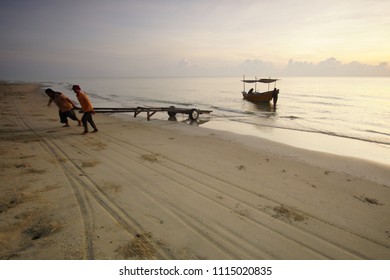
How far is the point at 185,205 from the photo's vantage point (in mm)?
4152

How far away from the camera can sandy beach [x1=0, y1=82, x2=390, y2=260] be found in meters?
3.08

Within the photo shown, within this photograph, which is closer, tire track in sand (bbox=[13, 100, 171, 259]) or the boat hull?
tire track in sand (bbox=[13, 100, 171, 259])

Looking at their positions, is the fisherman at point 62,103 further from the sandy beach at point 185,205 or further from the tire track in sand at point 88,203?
the tire track in sand at point 88,203

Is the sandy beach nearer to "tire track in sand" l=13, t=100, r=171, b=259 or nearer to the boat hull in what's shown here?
"tire track in sand" l=13, t=100, r=171, b=259

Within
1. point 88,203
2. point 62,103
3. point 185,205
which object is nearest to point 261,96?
point 62,103

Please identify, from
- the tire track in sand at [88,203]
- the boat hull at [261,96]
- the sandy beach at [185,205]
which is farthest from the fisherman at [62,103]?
the boat hull at [261,96]

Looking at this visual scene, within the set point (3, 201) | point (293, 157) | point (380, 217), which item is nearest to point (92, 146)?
point (3, 201)

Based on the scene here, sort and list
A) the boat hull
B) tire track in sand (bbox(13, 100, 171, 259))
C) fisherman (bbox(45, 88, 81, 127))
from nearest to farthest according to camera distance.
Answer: tire track in sand (bbox(13, 100, 171, 259)), fisherman (bbox(45, 88, 81, 127)), the boat hull

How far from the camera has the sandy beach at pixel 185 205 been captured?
308 centimetres

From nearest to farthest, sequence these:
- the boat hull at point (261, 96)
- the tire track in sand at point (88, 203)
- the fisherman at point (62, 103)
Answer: the tire track in sand at point (88, 203) < the fisherman at point (62, 103) < the boat hull at point (261, 96)

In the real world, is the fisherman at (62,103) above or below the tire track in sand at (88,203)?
above

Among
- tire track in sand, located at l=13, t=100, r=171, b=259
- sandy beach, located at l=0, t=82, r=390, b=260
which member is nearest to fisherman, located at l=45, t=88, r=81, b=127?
sandy beach, located at l=0, t=82, r=390, b=260

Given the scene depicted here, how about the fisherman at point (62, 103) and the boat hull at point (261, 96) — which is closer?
the fisherman at point (62, 103)
